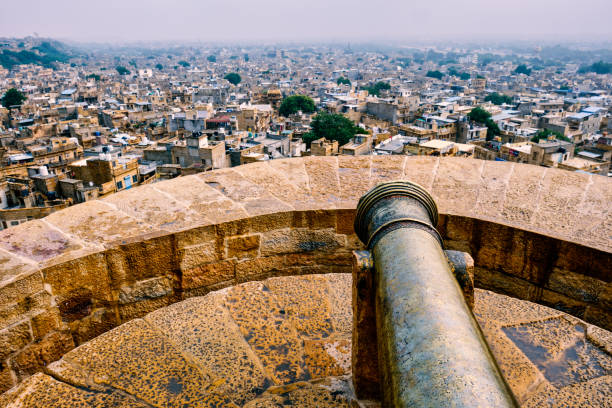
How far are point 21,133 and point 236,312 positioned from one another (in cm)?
3709

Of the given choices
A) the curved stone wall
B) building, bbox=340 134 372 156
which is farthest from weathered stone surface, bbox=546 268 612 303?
building, bbox=340 134 372 156

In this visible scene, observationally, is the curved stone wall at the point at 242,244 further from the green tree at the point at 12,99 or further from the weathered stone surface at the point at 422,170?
the green tree at the point at 12,99

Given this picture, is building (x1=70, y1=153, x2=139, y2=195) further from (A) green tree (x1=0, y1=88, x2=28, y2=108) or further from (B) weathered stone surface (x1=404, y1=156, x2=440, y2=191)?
(A) green tree (x1=0, y1=88, x2=28, y2=108)

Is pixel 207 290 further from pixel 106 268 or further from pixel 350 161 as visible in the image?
pixel 350 161

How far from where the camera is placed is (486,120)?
138 ft

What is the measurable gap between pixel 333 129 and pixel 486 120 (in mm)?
14931

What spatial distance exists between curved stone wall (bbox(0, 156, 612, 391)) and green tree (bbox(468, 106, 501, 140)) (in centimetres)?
3943

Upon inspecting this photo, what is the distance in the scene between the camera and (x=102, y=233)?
225 cm

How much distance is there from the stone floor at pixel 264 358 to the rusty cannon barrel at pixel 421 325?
553mm

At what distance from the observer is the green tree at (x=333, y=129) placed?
123 feet

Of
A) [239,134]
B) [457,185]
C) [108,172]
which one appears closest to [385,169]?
[457,185]

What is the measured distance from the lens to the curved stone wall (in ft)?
6.51

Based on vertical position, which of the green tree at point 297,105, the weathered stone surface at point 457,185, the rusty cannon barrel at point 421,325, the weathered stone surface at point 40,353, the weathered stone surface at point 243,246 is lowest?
the green tree at point 297,105

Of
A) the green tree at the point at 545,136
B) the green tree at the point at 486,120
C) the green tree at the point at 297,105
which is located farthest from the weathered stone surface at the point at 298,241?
the green tree at the point at 297,105
